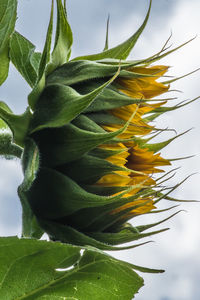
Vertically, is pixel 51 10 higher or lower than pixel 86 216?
higher

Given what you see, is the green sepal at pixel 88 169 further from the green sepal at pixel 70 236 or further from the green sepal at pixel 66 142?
the green sepal at pixel 70 236

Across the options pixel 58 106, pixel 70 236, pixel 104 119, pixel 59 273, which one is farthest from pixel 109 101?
pixel 59 273

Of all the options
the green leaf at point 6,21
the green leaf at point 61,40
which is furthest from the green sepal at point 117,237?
the green leaf at point 6,21

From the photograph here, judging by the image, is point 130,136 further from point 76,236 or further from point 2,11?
point 2,11

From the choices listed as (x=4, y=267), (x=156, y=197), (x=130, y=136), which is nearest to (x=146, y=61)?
(x=130, y=136)

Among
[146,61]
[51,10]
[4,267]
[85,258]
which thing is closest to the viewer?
[4,267]

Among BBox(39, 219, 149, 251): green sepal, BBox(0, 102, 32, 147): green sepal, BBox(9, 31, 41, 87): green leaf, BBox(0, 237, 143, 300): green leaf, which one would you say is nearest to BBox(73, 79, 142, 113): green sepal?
BBox(0, 102, 32, 147): green sepal
